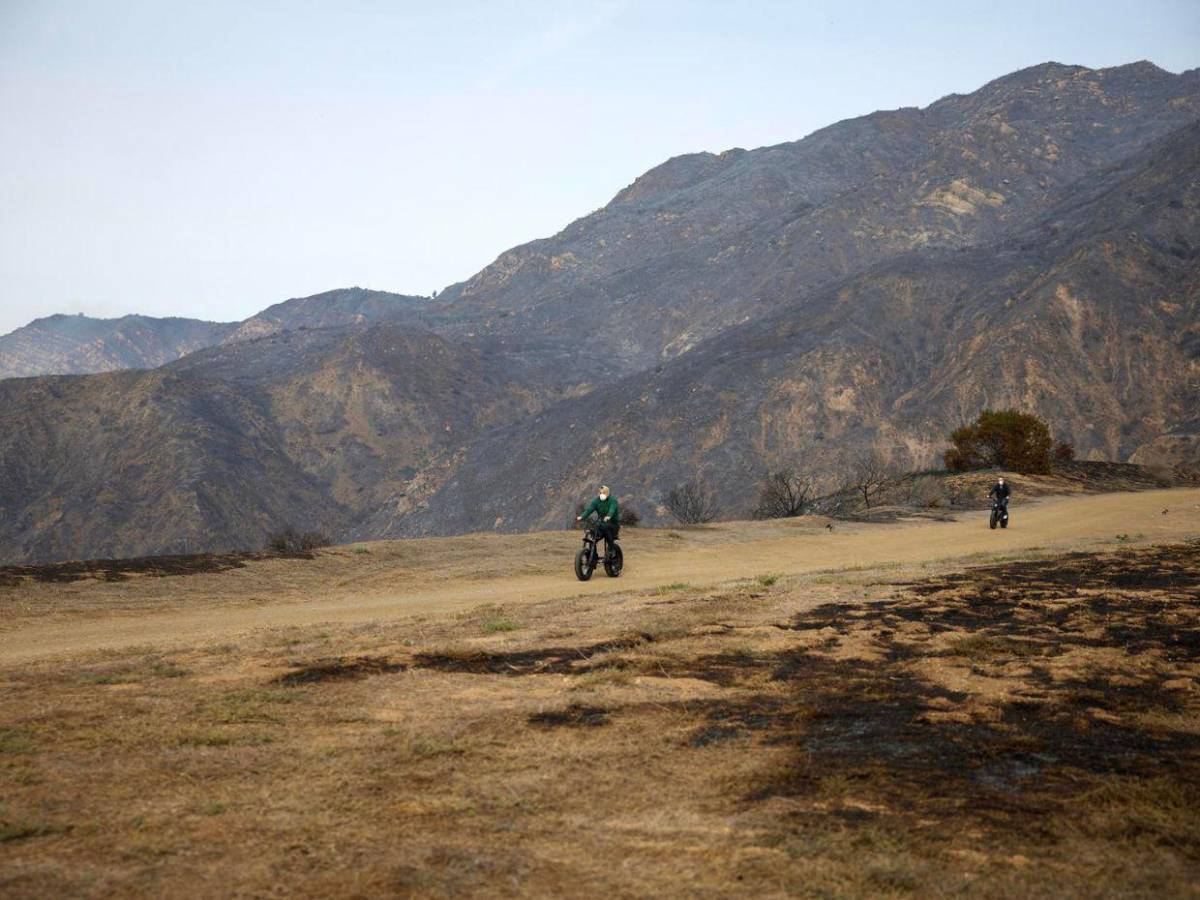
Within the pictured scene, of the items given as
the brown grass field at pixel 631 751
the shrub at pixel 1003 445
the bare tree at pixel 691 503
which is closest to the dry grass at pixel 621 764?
the brown grass field at pixel 631 751

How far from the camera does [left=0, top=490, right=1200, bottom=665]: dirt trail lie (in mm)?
16078

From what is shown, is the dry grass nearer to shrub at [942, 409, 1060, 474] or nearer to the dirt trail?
the dirt trail

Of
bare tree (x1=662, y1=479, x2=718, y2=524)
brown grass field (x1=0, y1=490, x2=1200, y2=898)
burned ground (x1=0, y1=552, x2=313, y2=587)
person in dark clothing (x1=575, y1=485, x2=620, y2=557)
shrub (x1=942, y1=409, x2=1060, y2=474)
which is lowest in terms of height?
bare tree (x1=662, y1=479, x2=718, y2=524)

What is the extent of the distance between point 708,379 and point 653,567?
3178 inches

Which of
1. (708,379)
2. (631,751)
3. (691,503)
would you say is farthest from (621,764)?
(708,379)

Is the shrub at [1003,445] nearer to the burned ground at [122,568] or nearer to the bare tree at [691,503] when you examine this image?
the bare tree at [691,503]

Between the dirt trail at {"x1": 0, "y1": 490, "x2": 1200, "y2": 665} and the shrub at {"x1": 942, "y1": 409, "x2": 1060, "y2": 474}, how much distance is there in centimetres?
1414

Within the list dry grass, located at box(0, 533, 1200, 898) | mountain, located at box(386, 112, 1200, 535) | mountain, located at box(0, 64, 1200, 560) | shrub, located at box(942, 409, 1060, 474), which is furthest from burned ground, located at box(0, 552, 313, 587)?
mountain, located at box(0, 64, 1200, 560)

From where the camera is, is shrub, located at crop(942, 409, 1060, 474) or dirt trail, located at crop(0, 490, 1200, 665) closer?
dirt trail, located at crop(0, 490, 1200, 665)

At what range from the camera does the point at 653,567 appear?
26031mm

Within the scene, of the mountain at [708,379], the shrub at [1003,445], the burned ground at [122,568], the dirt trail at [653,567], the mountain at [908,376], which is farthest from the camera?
the mountain at [708,379]

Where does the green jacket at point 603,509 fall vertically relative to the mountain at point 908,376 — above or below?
below

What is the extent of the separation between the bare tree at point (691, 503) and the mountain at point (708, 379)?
2714 mm

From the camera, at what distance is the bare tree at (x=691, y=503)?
208 ft
